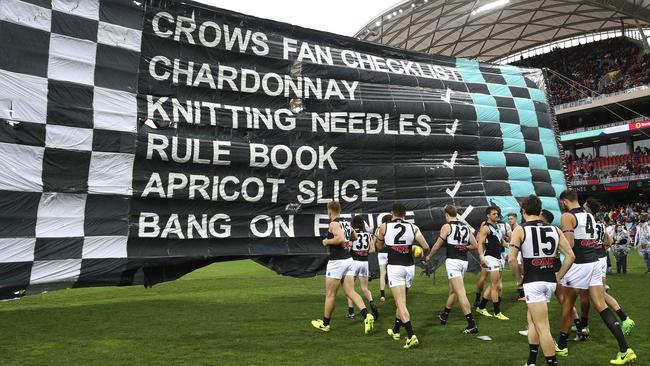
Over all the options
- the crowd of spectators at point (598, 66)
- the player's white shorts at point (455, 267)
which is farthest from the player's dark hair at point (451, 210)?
the crowd of spectators at point (598, 66)

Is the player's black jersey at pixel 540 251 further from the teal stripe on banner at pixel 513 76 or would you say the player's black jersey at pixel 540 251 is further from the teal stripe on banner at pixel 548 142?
the teal stripe on banner at pixel 513 76

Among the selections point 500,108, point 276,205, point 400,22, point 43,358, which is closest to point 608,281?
point 500,108

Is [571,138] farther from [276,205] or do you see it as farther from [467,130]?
[276,205]

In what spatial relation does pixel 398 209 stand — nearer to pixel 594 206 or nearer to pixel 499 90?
pixel 594 206

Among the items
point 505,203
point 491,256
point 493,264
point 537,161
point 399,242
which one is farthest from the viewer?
point 537,161

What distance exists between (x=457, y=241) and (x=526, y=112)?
4.80 m

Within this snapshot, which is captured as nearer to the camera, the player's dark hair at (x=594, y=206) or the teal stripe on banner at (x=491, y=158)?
the player's dark hair at (x=594, y=206)

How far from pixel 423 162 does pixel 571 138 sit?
36.4 meters

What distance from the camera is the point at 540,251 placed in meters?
5.48

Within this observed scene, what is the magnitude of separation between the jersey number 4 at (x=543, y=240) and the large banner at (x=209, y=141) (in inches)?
158

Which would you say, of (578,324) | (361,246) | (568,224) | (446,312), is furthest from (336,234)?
(578,324)

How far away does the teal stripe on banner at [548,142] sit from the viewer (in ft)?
38.3

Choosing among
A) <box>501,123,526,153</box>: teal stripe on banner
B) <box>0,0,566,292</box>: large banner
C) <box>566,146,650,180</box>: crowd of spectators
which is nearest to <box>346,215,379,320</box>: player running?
<box>0,0,566,292</box>: large banner

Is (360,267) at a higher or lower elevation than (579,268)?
lower
